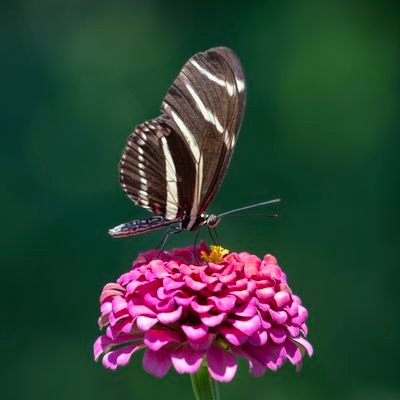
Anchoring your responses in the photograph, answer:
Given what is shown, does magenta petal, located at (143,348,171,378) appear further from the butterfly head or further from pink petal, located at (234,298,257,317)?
the butterfly head

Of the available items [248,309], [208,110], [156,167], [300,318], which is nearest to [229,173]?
[156,167]

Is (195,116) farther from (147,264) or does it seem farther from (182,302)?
(182,302)

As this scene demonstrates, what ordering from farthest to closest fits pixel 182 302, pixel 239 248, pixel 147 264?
pixel 239 248
pixel 147 264
pixel 182 302

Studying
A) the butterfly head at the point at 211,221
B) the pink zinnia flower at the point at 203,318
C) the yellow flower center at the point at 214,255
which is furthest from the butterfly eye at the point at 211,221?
the pink zinnia flower at the point at 203,318

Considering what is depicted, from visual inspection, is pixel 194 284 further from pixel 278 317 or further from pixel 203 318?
pixel 278 317

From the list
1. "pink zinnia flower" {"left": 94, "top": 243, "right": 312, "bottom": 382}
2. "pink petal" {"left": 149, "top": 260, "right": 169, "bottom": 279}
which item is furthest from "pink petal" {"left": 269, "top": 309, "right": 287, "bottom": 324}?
"pink petal" {"left": 149, "top": 260, "right": 169, "bottom": 279}

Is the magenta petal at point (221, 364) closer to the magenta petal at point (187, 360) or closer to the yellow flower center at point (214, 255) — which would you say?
the magenta petal at point (187, 360)
